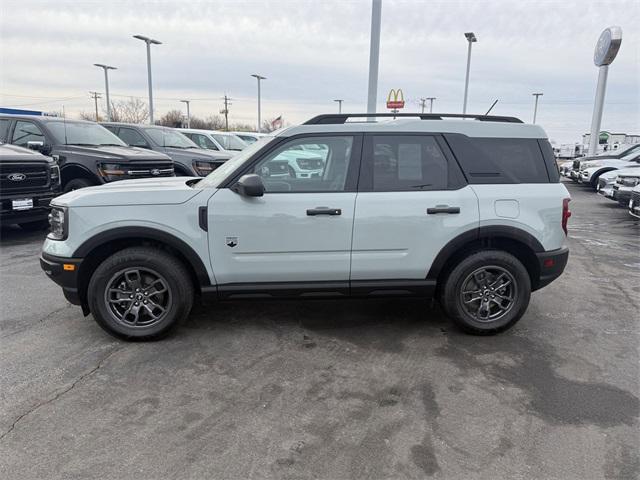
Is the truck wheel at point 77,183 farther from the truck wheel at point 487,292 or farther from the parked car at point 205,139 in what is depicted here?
the truck wheel at point 487,292

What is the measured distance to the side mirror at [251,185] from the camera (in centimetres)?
376

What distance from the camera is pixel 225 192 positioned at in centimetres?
396

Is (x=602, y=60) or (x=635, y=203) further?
(x=602, y=60)

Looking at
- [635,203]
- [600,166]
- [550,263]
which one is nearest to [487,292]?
[550,263]

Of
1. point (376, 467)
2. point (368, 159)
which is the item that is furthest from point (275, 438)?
point (368, 159)

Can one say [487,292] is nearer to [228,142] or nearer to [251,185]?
[251,185]

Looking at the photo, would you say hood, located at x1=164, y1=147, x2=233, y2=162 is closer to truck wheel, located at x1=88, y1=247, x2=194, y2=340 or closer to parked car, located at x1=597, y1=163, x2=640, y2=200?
truck wheel, located at x1=88, y1=247, x2=194, y2=340

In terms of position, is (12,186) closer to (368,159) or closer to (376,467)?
(368,159)

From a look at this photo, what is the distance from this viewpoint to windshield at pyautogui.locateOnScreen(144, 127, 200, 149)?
12.2 meters

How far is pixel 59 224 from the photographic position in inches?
156

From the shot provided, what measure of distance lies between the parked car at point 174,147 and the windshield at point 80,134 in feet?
5.30

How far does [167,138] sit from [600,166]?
14135 millimetres

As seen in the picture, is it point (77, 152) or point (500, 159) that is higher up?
point (500, 159)

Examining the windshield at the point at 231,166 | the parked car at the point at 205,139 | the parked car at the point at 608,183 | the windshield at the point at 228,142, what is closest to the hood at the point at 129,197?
the windshield at the point at 231,166
